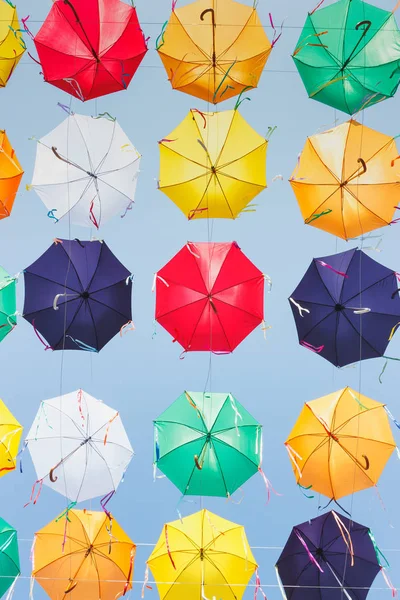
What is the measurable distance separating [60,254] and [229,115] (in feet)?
7.56

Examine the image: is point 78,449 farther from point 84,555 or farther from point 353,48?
point 353,48

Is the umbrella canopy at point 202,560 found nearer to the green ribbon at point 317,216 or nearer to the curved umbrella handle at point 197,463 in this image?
the curved umbrella handle at point 197,463

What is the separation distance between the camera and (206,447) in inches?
289

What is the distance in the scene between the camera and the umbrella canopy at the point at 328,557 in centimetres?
Result: 756

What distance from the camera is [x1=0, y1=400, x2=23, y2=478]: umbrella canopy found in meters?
7.44

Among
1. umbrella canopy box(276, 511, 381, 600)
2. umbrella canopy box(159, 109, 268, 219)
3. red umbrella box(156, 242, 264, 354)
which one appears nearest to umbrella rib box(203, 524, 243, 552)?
umbrella canopy box(276, 511, 381, 600)

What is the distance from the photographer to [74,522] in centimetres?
759

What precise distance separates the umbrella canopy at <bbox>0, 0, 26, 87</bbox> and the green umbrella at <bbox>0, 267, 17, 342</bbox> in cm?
209

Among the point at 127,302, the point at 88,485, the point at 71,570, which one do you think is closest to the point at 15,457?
the point at 88,485

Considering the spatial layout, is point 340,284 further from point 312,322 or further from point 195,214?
point 195,214

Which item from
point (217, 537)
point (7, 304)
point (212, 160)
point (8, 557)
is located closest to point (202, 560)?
point (217, 537)

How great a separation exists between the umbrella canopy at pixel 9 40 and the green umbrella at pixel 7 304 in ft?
6.86

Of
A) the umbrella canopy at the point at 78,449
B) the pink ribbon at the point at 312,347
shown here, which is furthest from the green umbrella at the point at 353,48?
the umbrella canopy at the point at 78,449

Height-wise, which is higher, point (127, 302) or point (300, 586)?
point (127, 302)
